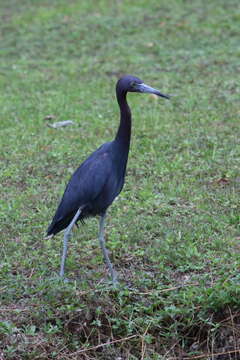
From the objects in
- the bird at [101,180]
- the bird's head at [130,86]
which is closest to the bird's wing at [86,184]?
the bird at [101,180]

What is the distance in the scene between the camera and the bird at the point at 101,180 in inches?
203

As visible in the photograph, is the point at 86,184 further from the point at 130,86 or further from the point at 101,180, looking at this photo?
the point at 130,86

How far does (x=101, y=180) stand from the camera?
5121 millimetres

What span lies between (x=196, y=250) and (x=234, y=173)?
5.53 feet

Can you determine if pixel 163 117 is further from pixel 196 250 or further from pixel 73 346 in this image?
pixel 73 346

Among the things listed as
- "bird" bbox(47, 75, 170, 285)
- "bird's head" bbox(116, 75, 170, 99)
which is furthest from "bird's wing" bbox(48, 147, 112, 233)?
"bird's head" bbox(116, 75, 170, 99)

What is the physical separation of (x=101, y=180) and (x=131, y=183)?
1.99 meters

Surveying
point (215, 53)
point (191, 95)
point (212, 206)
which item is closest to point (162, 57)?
point (215, 53)

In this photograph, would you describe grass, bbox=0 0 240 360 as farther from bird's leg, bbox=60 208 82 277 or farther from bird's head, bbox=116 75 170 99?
bird's head, bbox=116 75 170 99

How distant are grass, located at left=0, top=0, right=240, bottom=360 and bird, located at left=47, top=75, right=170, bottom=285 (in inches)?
15.6

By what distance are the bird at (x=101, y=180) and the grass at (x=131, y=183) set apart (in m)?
0.40

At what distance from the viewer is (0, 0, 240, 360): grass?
4.75 metres

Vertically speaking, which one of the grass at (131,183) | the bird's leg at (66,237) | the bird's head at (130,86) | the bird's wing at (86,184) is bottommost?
the grass at (131,183)

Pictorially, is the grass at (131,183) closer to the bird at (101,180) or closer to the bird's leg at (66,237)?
the bird's leg at (66,237)
